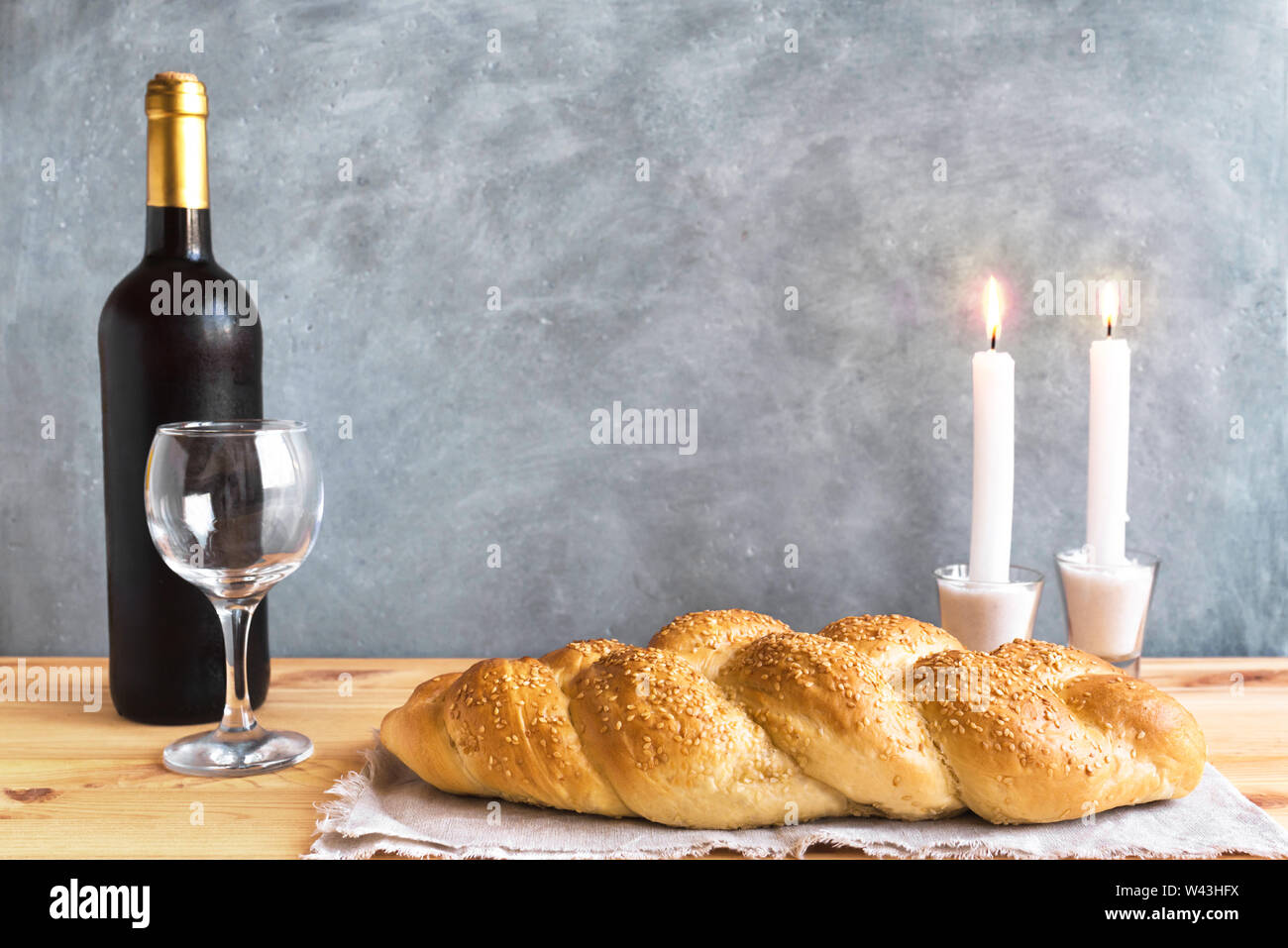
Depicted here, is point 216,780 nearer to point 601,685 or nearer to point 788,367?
point 601,685

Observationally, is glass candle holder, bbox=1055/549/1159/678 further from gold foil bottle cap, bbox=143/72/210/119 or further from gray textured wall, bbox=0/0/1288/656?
gold foil bottle cap, bbox=143/72/210/119

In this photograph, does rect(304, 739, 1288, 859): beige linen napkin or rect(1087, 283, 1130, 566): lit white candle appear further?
rect(1087, 283, 1130, 566): lit white candle

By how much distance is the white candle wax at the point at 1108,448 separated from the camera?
99 cm

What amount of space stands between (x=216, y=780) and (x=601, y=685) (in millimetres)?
294

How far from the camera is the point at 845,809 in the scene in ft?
2.37

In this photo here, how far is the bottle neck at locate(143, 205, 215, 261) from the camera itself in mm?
881

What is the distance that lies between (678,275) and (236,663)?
0.57 m

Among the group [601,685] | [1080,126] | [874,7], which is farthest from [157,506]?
[1080,126]

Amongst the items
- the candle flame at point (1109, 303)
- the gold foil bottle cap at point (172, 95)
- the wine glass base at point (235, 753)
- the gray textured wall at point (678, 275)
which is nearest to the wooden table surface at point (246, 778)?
the wine glass base at point (235, 753)

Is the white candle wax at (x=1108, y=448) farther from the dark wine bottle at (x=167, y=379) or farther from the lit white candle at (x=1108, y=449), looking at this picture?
the dark wine bottle at (x=167, y=379)

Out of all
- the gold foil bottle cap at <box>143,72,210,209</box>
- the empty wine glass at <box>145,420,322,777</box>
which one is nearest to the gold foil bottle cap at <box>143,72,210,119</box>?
the gold foil bottle cap at <box>143,72,210,209</box>

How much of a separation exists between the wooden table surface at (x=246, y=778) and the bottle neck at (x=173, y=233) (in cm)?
39

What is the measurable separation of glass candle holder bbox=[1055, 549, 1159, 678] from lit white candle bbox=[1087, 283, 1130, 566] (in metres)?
0.03

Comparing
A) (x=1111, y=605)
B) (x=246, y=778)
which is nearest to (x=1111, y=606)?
(x=1111, y=605)
